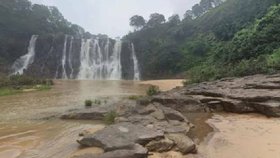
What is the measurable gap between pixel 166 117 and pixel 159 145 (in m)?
2.80

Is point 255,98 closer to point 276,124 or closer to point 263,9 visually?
point 276,124

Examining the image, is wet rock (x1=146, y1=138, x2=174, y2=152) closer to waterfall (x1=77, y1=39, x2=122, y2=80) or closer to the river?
the river

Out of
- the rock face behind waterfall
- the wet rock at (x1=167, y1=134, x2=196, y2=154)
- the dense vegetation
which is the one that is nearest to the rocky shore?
the wet rock at (x1=167, y1=134, x2=196, y2=154)

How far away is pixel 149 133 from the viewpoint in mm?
7797

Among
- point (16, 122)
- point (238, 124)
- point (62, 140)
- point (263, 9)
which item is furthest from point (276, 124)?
point (263, 9)

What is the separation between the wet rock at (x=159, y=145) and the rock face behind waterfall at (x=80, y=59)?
47.3 metres

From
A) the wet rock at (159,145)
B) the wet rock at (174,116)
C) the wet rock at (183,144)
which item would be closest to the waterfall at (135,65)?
the wet rock at (174,116)

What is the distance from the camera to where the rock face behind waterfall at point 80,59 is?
5495 cm

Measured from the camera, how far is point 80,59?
56.3 meters

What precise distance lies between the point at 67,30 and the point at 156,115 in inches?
2777

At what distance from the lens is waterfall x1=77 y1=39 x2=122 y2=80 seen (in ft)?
181

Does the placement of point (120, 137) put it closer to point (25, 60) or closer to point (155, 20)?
point (25, 60)

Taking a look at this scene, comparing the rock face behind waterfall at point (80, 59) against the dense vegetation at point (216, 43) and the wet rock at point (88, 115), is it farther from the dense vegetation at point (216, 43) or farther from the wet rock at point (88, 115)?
the wet rock at point (88, 115)

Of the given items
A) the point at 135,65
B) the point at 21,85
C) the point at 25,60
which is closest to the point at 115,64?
the point at 135,65
